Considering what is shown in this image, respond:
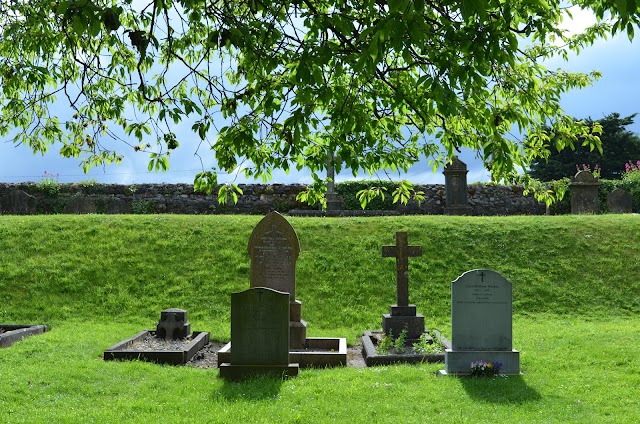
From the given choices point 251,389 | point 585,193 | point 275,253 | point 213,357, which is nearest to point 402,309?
point 275,253

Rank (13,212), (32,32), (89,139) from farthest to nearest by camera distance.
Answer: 1. (13,212)
2. (89,139)
3. (32,32)

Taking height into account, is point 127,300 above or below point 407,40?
below

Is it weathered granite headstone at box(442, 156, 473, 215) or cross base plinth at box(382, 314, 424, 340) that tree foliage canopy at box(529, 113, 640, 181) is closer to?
weathered granite headstone at box(442, 156, 473, 215)

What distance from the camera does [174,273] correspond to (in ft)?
53.9

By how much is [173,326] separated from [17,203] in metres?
16.3

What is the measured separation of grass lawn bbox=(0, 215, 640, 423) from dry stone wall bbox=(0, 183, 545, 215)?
5.73 meters

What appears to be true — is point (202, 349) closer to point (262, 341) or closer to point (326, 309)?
point (262, 341)

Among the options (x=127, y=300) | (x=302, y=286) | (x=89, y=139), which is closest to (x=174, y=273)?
(x=127, y=300)

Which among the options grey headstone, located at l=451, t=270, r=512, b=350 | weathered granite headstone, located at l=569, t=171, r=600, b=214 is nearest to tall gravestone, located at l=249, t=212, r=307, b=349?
grey headstone, located at l=451, t=270, r=512, b=350

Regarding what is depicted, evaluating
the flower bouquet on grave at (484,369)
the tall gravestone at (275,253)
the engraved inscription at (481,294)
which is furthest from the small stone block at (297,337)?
the flower bouquet on grave at (484,369)

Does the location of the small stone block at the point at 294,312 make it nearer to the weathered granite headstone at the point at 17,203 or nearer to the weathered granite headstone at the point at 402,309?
the weathered granite headstone at the point at 402,309

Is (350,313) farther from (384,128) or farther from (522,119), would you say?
(522,119)

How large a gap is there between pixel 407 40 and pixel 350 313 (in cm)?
1033

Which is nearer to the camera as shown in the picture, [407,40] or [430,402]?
[407,40]
